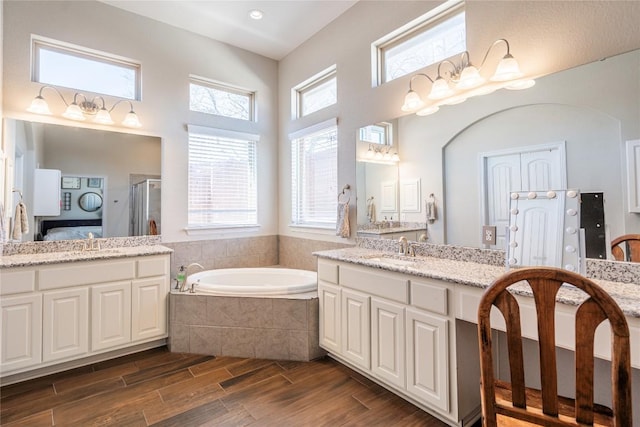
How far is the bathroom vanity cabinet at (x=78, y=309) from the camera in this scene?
2.20m

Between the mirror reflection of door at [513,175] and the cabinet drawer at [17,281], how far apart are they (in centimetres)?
321

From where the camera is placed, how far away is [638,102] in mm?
1547

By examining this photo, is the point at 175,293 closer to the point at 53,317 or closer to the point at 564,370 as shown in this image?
the point at 53,317

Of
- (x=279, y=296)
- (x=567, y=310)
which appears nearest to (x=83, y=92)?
(x=279, y=296)

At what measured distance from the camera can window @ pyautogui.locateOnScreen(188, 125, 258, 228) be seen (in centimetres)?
356

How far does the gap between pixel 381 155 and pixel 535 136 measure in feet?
4.02

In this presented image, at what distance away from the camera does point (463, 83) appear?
7.04 feet

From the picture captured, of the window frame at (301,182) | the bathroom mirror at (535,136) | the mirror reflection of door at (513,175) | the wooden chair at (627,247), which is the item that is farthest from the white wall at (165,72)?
the wooden chair at (627,247)

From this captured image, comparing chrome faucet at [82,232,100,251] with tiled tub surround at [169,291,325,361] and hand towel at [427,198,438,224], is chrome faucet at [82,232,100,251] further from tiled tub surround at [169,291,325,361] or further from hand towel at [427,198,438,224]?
hand towel at [427,198,438,224]

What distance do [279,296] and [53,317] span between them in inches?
65.9

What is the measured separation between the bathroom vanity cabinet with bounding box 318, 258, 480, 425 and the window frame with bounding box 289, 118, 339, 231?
1057 mm

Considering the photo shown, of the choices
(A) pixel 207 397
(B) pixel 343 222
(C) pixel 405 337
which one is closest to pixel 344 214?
(B) pixel 343 222

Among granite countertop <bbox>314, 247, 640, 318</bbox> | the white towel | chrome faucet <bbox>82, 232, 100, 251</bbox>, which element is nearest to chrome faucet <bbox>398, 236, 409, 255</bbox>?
granite countertop <bbox>314, 247, 640, 318</bbox>

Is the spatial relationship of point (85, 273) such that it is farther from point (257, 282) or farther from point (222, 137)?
point (222, 137)
